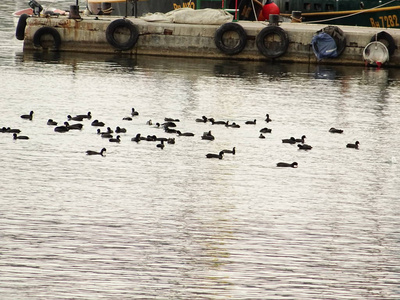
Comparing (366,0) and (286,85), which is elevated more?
(366,0)

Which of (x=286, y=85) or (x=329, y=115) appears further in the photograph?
(x=286, y=85)

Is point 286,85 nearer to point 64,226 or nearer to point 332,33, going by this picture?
point 332,33

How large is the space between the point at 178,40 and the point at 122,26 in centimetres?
225

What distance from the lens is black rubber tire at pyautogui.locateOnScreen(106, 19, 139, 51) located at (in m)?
38.1

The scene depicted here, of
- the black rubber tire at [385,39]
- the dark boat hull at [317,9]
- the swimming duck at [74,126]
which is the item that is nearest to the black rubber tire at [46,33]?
the dark boat hull at [317,9]

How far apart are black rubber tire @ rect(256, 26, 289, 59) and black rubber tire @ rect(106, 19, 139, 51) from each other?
4.78 m

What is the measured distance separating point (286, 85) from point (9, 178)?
52.8ft

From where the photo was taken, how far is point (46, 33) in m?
39.2

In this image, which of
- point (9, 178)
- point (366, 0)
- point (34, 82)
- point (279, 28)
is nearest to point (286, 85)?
point (279, 28)

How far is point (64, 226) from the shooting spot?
48.9 feet

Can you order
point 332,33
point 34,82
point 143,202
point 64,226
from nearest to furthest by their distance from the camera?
point 64,226 < point 143,202 < point 34,82 < point 332,33

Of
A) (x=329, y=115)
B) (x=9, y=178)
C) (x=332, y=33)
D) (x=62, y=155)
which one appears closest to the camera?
(x=9, y=178)

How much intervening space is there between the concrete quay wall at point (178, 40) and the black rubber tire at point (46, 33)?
0.13 m

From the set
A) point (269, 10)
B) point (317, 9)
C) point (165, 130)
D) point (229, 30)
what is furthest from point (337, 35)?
point (165, 130)
